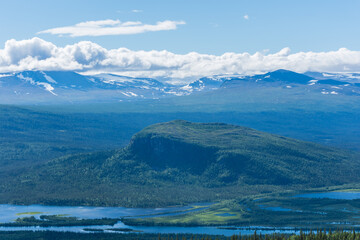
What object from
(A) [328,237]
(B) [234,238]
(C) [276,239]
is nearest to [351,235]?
(A) [328,237]

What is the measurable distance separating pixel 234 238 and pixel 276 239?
1261cm

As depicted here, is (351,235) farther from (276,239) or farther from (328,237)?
(276,239)

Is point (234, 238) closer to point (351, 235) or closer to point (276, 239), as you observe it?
point (276, 239)

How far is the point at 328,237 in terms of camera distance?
195375mm

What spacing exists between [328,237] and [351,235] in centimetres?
715

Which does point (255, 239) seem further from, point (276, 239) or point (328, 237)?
point (328, 237)

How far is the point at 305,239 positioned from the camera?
635ft

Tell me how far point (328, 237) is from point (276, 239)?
50.5 ft

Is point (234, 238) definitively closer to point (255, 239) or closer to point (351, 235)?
point (255, 239)

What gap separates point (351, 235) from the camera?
644 ft

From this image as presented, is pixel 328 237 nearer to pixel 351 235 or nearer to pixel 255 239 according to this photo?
pixel 351 235

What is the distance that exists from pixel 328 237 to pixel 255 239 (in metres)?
21.6

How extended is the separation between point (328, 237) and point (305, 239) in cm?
741

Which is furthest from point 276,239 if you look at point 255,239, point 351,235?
point 351,235
